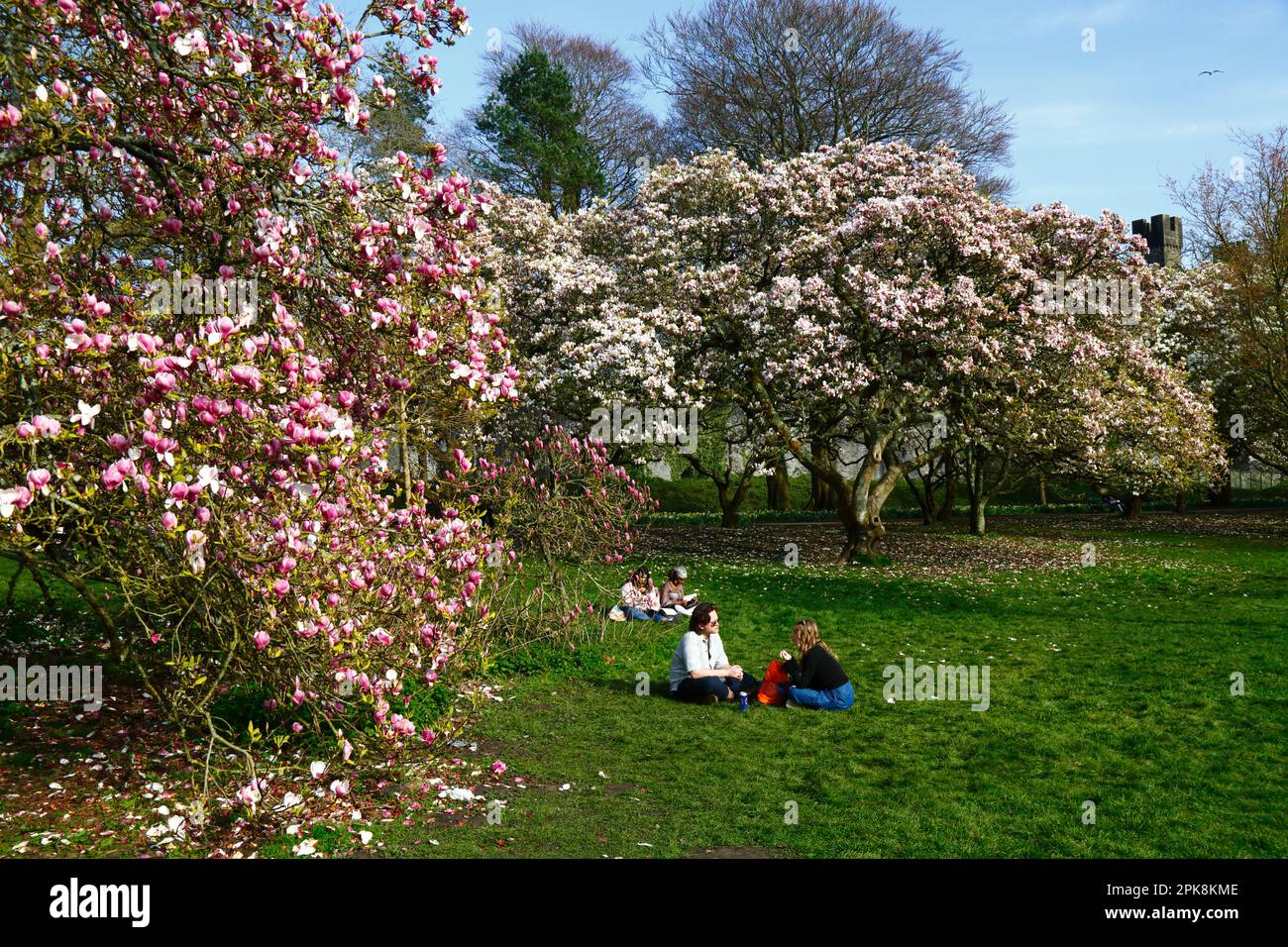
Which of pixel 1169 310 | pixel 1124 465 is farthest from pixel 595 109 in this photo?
pixel 1124 465

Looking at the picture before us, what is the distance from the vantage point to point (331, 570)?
7.41m

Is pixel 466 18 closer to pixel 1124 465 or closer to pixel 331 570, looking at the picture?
pixel 331 570

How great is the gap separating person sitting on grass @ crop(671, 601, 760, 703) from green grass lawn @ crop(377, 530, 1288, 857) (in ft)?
0.85

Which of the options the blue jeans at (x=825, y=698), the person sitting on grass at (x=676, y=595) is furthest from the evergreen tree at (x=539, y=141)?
the blue jeans at (x=825, y=698)

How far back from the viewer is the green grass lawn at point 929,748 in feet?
A: 24.2

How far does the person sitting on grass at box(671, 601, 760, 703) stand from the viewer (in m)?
11.4

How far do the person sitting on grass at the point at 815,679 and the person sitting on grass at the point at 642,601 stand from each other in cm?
529

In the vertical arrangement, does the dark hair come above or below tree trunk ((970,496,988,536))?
below

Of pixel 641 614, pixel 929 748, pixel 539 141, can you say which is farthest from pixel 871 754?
pixel 539 141

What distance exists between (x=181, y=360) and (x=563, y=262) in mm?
19167

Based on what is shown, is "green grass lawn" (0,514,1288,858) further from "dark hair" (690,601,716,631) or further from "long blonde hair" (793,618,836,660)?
"dark hair" (690,601,716,631)

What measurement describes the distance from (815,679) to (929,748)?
5.69 ft

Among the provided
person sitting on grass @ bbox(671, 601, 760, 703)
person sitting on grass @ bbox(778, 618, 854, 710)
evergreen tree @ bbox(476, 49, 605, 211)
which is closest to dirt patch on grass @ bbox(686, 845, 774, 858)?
person sitting on grass @ bbox(778, 618, 854, 710)
